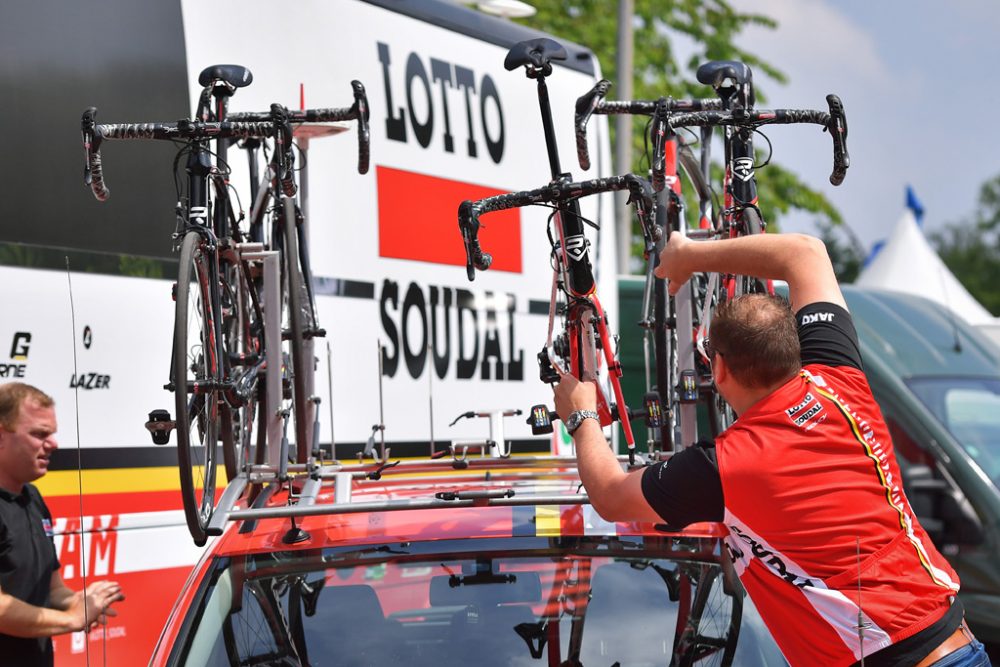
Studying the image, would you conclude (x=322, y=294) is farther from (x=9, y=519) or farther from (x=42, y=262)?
(x=9, y=519)

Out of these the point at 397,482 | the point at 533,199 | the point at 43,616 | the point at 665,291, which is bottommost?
the point at 43,616

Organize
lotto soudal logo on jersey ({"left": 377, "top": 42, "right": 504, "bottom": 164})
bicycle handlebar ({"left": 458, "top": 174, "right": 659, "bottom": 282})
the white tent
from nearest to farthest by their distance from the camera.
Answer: bicycle handlebar ({"left": 458, "top": 174, "right": 659, "bottom": 282}) → lotto soudal logo on jersey ({"left": 377, "top": 42, "right": 504, "bottom": 164}) → the white tent

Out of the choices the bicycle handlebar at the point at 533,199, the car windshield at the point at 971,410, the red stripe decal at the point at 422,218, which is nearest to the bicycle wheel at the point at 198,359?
the bicycle handlebar at the point at 533,199

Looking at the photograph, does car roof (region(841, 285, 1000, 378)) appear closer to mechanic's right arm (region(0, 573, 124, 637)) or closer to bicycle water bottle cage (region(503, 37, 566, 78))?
bicycle water bottle cage (region(503, 37, 566, 78))

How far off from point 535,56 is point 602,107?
0.49 metres

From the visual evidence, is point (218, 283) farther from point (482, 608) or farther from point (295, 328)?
point (482, 608)

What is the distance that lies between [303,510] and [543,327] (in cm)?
428

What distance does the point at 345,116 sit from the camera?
5055 millimetres

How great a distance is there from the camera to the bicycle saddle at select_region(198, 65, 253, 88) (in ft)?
16.7

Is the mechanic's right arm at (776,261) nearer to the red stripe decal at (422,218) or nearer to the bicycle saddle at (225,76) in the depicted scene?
the bicycle saddle at (225,76)

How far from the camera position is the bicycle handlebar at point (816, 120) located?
5.07 meters

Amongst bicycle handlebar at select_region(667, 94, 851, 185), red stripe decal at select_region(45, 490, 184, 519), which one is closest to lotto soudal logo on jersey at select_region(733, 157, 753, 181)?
bicycle handlebar at select_region(667, 94, 851, 185)

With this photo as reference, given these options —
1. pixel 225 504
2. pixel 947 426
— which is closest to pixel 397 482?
pixel 225 504

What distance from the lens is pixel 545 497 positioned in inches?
153
